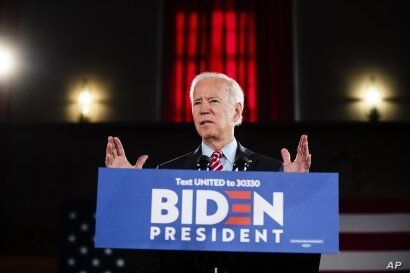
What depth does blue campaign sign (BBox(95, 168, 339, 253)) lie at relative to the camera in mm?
1611

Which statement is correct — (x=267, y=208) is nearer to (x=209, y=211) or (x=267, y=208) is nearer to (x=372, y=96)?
(x=209, y=211)

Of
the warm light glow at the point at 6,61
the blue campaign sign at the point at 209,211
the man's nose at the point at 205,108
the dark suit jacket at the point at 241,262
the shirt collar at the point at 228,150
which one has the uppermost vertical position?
the warm light glow at the point at 6,61

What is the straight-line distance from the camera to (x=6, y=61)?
6.48 metres

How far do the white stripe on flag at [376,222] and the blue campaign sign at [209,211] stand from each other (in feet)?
4.56

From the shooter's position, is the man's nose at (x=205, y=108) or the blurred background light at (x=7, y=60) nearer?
the man's nose at (x=205, y=108)

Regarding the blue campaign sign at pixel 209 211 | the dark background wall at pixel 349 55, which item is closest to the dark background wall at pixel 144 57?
the dark background wall at pixel 349 55

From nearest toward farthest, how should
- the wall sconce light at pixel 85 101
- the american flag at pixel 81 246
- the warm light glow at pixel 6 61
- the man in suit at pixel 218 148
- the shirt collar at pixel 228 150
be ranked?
the man in suit at pixel 218 148, the shirt collar at pixel 228 150, the american flag at pixel 81 246, the warm light glow at pixel 6 61, the wall sconce light at pixel 85 101

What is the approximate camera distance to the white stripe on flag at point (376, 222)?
2871 millimetres

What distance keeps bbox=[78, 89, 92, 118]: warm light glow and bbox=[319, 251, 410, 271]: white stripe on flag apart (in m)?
4.34

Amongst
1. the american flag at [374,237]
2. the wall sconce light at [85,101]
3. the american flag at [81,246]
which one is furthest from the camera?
the wall sconce light at [85,101]

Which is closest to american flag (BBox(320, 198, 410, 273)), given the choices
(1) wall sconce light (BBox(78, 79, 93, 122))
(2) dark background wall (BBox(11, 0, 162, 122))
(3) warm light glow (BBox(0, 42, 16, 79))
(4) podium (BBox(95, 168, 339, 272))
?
(4) podium (BBox(95, 168, 339, 272))

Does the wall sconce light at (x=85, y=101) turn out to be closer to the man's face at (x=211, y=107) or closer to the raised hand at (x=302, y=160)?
the man's face at (x=211, y=107)

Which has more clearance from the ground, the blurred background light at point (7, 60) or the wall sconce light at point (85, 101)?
the blurred background light at point (7, 60)

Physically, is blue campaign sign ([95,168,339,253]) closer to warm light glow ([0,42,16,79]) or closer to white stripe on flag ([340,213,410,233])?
white stripe on flag ([340,213,410,233])
